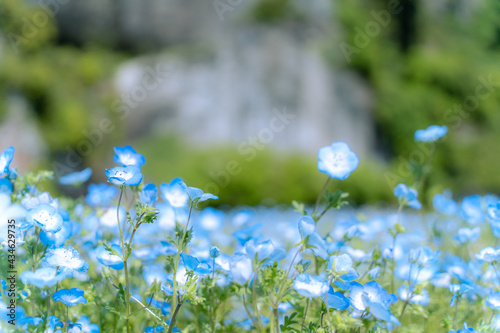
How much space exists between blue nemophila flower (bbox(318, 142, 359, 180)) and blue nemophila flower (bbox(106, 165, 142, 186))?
0.41 metres

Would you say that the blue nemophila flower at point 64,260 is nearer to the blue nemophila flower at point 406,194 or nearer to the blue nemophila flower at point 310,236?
the blue nemophila flower at point 310,236

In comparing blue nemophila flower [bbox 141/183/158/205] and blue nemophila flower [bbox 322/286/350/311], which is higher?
blue nemophila flower [bbox 141/183/158/205]

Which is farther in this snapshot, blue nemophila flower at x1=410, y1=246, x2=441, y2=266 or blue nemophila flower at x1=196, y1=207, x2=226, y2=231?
blue nemophila flower at x1=196, y1=207, x2=226, y2=231

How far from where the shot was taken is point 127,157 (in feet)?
3.86

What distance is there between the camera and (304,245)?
0.99 metres

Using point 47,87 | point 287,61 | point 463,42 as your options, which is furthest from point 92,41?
point 463,42

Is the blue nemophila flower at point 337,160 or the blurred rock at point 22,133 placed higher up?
the blurred rock at point 22,133

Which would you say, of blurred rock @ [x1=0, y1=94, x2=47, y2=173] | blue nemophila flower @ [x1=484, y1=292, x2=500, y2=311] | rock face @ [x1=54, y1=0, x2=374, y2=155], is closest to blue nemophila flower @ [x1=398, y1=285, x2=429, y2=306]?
blue nemophila flower @ [x1=484, y1=292, x2=500, y2=311]

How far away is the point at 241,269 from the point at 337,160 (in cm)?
40

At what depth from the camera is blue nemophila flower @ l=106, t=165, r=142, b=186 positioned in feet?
3.31

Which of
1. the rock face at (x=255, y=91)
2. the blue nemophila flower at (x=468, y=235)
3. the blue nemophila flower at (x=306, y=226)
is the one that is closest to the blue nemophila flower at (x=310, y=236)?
the blue nemophila flower at (x=306, y=226)

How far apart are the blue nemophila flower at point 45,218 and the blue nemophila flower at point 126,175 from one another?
0.14m

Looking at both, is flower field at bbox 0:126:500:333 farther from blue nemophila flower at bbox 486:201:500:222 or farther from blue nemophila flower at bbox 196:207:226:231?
blue nemophila flower at bbox 196:207:226:231

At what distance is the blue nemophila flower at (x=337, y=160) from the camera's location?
1.16 meters
